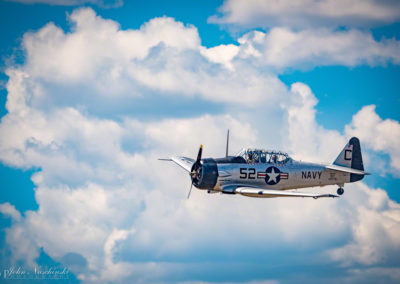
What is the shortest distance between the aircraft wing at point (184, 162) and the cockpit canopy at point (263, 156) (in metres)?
4.65

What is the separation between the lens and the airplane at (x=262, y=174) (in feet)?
126

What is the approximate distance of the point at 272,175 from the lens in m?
40.3

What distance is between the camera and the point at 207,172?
3825 centimetres

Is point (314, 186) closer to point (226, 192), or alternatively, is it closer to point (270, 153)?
point (270, 153)

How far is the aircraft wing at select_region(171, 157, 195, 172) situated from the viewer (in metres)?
43.5

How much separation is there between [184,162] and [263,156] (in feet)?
24.1

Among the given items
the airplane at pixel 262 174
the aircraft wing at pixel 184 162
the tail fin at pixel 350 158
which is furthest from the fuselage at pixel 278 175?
the aircraft wing at pixel 184 162

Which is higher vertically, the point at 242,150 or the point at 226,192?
the point at 242,150

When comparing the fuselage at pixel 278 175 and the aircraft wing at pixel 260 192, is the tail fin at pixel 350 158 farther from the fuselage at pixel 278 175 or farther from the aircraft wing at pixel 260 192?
the aircraft wing at pixel 260 192

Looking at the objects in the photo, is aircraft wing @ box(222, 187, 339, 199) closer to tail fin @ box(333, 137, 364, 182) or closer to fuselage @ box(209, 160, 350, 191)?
fuselage @ box(209, 160, 350, 191)

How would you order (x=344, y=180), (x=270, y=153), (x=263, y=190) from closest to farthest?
(x=263, y=190), (x=270, y=153), (x=344, y=180)

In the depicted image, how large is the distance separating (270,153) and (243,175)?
2647mm

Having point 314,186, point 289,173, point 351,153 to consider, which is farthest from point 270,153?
point 351,153

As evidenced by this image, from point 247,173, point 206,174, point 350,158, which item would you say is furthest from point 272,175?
point 350,158
